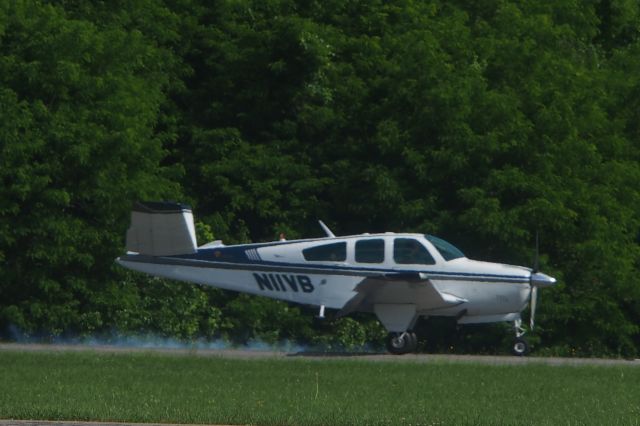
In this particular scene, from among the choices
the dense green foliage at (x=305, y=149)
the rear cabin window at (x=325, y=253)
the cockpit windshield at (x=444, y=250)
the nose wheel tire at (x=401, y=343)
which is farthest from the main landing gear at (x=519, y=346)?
the rear cabin window at (x=325, y=253)

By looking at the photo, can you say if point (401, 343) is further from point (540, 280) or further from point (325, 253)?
point (540, 280)

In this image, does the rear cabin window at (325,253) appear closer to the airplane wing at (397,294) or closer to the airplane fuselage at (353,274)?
the airplane fuselage at (353,274)

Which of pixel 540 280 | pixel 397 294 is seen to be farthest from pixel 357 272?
pixel 540 280

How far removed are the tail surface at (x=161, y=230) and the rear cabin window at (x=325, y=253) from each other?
6.81ft

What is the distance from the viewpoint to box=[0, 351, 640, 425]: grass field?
Answer: 12.6 metres

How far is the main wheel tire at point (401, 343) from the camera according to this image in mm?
22422

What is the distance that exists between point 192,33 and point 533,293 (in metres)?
11.7

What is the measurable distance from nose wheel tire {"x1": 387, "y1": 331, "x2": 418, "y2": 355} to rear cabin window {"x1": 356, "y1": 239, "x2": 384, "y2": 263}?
4.61 feet

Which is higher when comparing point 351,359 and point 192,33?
point 192,33

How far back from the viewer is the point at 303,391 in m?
15.6

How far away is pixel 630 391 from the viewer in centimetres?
1614

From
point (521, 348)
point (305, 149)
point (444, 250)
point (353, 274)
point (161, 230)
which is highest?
point (305, 149)

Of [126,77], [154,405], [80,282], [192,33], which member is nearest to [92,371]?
[154,405]

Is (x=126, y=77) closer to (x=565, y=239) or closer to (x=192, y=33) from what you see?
(x=192, y=33)
